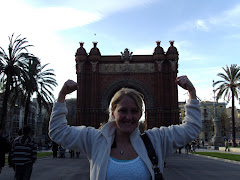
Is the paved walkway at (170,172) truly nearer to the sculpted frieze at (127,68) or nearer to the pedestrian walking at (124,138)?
the pedestrian walking at (124,138)

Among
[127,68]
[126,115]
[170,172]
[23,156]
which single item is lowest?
[170,172]

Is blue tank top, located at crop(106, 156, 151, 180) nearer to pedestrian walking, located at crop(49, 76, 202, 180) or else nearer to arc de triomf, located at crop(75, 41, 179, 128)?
pedestrian walking, located at crop(49, 76, 202, 180)

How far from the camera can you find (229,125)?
8106 centimetres

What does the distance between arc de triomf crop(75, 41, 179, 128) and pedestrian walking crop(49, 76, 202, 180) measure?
100 feet

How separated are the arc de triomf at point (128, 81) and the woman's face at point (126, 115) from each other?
30.6m

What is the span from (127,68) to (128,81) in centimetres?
187

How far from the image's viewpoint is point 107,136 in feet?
7.43

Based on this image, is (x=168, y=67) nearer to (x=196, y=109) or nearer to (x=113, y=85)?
(x=113, y=85)

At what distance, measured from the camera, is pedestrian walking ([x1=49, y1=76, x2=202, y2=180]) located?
83.2 inches

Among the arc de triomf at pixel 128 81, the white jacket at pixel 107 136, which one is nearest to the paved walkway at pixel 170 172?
the white jacket at pixel 107 136

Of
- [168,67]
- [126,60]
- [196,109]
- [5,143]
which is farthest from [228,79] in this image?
[196,109]

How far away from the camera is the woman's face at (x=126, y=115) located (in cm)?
226

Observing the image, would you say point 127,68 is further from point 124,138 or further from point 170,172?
point 124,138

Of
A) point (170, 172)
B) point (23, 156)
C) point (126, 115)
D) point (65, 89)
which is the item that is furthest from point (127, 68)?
point (126, 115)
